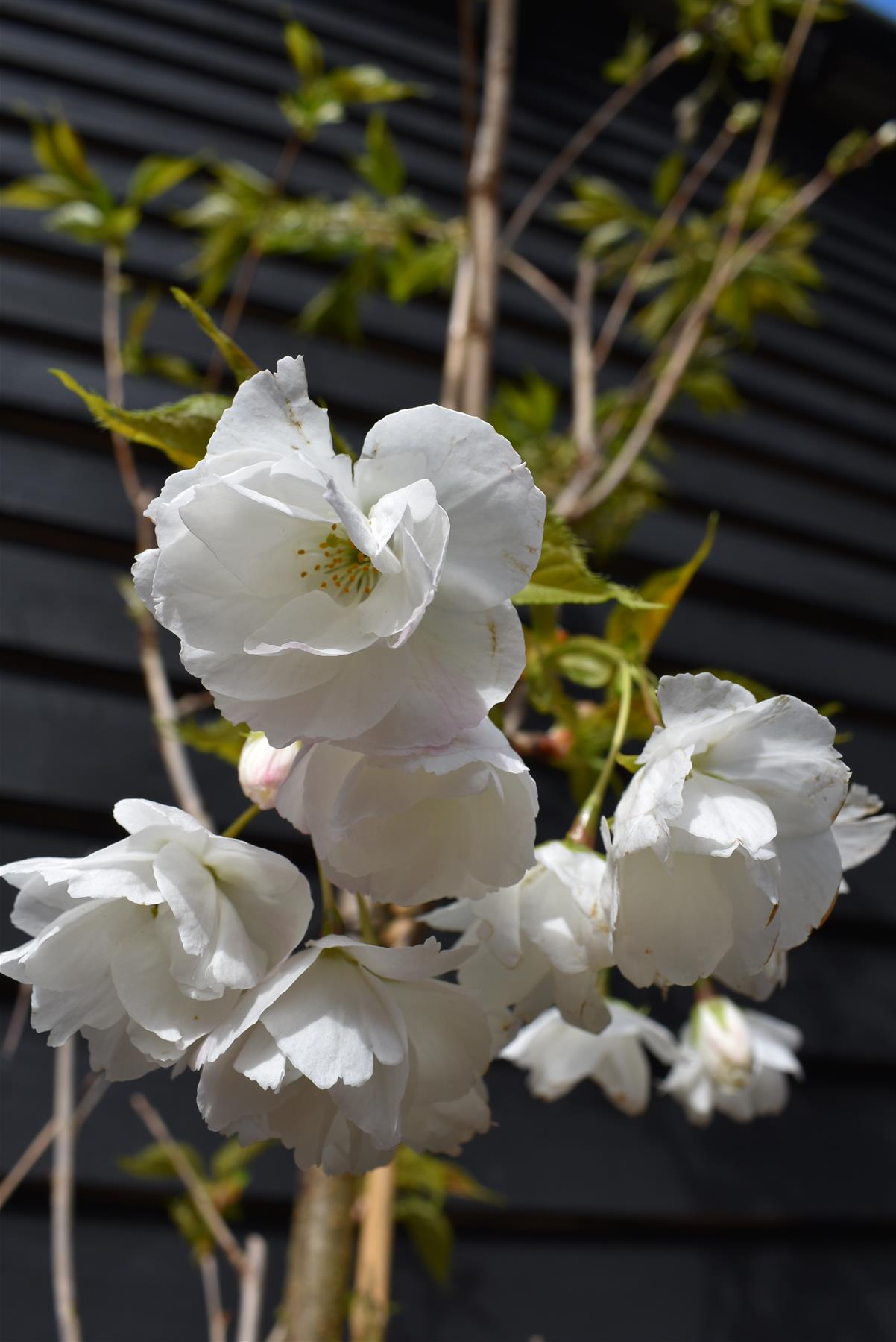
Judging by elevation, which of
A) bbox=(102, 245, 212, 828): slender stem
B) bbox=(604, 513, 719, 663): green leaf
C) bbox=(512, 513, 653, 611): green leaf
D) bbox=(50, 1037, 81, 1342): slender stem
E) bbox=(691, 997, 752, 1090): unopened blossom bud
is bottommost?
bbox=(50, 1037, 81, 1342): slender stem

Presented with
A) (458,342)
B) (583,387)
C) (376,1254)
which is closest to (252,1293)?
(376,1254)

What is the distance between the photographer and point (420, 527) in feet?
1.17

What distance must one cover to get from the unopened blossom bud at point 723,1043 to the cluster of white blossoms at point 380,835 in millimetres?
436

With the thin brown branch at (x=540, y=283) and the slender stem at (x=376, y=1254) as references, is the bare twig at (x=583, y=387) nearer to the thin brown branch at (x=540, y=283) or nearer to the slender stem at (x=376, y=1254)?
the thin brown branch at (x=540, y=283)

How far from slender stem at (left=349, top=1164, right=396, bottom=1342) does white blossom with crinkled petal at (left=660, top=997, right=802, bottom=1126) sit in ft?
0.85

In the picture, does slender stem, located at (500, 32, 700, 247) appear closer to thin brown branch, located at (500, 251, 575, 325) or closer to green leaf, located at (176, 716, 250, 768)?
thin brown branch, located at (500, 251, 575, 325)

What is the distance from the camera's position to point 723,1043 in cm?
85

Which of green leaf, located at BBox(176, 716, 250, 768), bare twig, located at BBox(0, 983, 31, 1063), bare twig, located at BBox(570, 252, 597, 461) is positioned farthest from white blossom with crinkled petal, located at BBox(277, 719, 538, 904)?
bare twig, located at BBox(0, 983, 31, 1063)

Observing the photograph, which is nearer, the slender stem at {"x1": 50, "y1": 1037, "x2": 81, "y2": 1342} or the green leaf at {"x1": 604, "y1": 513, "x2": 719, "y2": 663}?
the green leaf at {"x1": 604, "y1": 513, "x2": 719, "y2": 663}

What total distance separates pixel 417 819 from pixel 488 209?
0.72 meters

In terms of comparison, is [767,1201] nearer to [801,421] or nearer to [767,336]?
[801,421]

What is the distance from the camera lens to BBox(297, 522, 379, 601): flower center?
16.1 inches

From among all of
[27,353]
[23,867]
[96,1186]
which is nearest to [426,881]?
[23,867]

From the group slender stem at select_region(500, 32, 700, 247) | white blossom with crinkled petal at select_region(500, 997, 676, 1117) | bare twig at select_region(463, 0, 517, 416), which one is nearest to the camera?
white blossom with crinkled petal at select_region(500, 997, 676, 1117)
